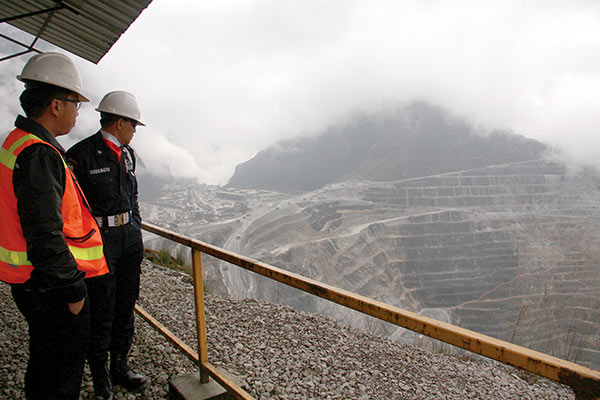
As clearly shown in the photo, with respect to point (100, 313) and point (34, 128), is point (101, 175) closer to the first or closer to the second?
point (34, 128)

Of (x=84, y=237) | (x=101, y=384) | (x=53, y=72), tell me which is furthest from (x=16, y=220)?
(x=101, y=384)

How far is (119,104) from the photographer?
7.00 feet

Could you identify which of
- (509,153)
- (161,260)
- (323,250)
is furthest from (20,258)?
(509,153)

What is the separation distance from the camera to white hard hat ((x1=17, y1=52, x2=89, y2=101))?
148cm

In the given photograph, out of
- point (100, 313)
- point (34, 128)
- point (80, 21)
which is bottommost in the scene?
point (100, 313)

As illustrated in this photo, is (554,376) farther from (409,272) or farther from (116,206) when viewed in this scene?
(409,272)

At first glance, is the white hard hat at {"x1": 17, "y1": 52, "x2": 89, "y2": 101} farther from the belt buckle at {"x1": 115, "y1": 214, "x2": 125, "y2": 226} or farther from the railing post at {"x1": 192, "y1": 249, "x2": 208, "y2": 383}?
the railing post at {"x1": 192, "y1": 249, "x2": 208, "y2": 383}

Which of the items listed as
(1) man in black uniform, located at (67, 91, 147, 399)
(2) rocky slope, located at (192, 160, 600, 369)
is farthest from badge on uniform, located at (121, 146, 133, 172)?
(2) rocky slope, located at (192, 160, 600, 369)

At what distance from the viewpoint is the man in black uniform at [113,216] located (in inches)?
78.3

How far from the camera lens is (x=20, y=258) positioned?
1.35m

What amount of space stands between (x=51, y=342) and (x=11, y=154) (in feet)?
2.56

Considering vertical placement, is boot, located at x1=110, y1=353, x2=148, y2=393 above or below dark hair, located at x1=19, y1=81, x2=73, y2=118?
below

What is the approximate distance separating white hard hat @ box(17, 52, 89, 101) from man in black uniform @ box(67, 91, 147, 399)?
52cm

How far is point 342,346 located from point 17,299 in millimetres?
3369
